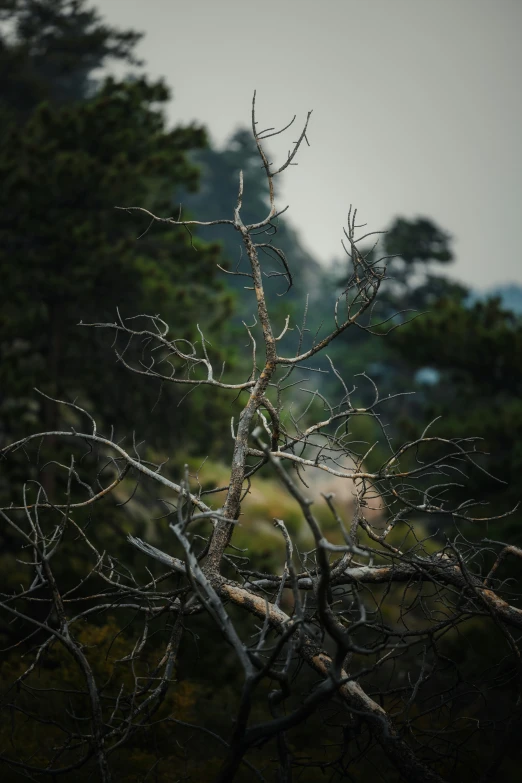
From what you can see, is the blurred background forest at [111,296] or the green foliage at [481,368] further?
the green foliage at [481,368]

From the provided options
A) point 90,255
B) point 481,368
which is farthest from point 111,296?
point 481,368

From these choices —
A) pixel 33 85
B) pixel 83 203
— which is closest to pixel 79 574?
pixel 83 203

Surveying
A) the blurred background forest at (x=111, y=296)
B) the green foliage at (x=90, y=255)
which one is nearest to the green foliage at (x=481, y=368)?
the blurred background forest at (x=111, y=296)

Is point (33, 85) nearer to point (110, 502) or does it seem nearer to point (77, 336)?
point (77, 336)

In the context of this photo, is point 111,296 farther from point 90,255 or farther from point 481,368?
point 481,368

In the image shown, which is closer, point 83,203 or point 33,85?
point 83,203

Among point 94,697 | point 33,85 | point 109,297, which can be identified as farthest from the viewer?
point 33,85

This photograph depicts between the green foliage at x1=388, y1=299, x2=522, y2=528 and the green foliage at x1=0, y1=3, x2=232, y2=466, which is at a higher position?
the green foliage at x1=388, y1=299, x2=522, y2=528

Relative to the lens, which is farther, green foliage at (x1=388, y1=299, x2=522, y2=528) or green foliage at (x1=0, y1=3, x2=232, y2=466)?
green foliage at (x1=388, y1=299, x2=522, y2=528)

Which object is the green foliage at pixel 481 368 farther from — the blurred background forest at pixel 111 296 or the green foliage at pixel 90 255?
the green foliage at pixel 90 255

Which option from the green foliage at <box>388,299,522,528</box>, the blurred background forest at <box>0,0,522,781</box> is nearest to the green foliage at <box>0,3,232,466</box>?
the blurred background forest at <box>0,0,522,781</box>

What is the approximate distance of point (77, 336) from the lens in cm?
984

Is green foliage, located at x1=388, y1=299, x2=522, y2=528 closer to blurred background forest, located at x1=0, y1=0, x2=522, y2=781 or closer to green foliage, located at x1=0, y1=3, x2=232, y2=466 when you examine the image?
blurred background forest, located at x1=0, y1=0, x2=522, y2=781

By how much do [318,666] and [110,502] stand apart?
262 inches
